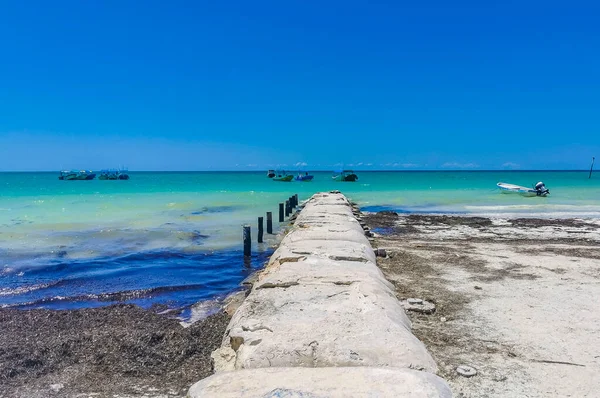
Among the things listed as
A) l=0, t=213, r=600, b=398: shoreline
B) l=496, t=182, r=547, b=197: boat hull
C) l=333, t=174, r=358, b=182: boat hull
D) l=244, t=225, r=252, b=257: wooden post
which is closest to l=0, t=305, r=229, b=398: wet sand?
l=0, t=213, r=600, b=398: shoreline

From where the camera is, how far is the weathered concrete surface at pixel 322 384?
287 cm

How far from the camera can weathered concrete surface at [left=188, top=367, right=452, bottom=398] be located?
2873 mm

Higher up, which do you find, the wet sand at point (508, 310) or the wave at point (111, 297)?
the wet sand at point (508, 310)

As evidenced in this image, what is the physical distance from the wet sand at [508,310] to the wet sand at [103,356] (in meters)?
2.27

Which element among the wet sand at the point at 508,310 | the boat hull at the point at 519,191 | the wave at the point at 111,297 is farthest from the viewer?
the boat hull at the point at 519,191

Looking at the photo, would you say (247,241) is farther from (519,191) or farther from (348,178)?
(348,178)

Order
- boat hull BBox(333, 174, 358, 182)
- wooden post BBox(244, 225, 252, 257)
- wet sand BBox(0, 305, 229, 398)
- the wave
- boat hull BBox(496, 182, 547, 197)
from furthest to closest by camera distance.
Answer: boat hull BBox(333, 174, 358, 182) → boat hull BBox(496, 182, 547, 197) → wooden post BBox(244, 225, 252, 257) → the wave → wet sand BBox(0, 305, 229, 398)

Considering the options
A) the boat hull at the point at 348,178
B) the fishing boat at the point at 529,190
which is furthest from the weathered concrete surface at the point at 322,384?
the boat hull at the point at 348,178

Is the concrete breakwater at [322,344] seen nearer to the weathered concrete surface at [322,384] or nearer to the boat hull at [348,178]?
the weathered concrete surface at [322,384]

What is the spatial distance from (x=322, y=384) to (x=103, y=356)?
9.09 ft

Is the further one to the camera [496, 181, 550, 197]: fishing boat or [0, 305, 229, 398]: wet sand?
[496, 181, 550, 197]: fishing boat

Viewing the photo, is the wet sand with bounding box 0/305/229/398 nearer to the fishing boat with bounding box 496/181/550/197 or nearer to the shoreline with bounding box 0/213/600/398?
the shoreline with bounding box 0/213/600/398

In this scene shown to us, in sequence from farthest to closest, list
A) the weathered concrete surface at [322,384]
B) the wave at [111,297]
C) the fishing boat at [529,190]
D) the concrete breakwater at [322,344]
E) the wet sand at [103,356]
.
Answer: the fishing boat at [529,190] < the wave at [111,297] < the wet sand at [103,356] < the concrete breakwater at [322,344] < the weathered concrete surface at [322,384]

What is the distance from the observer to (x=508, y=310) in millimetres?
5461
